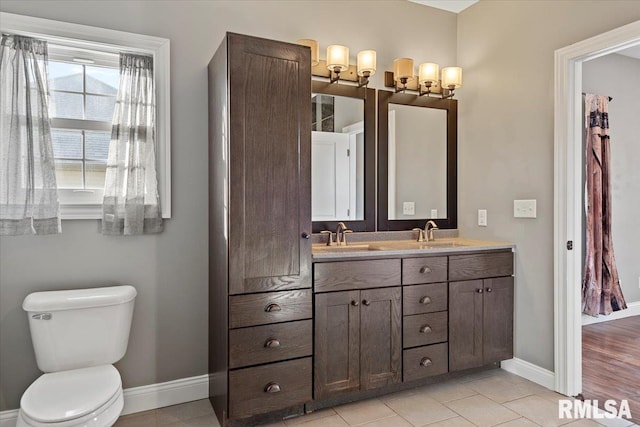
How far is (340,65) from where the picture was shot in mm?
2855

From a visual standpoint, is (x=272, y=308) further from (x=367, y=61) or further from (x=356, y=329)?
(x=367, y=61)

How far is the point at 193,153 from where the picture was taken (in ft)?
8.41

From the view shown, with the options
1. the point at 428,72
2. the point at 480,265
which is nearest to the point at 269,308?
the point at 480,265

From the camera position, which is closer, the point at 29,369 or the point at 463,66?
the point at 29,369

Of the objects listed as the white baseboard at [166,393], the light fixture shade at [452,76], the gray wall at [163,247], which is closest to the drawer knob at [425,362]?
the white baseboard at [166,393]

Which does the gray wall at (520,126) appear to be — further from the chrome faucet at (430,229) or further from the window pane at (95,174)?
the window pane at (95,174)

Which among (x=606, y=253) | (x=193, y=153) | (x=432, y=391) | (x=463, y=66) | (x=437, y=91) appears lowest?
(x=432, y=391)

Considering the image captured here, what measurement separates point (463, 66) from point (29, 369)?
3475mm

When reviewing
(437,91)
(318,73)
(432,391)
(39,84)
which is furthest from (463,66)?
(39,84)

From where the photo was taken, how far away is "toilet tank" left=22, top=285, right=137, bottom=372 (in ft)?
6.57

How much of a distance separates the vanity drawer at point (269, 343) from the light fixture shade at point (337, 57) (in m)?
1.67

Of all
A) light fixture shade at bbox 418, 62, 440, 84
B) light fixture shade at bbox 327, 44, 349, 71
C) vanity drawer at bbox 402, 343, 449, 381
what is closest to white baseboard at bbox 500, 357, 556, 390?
vanity drawer at bbox 402, 343, 449, 381

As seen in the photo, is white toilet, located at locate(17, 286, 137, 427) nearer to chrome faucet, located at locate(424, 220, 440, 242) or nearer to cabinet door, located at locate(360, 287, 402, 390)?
cabinet door, located at locate(360, 287, 402, 390)

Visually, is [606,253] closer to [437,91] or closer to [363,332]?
[437,91]
